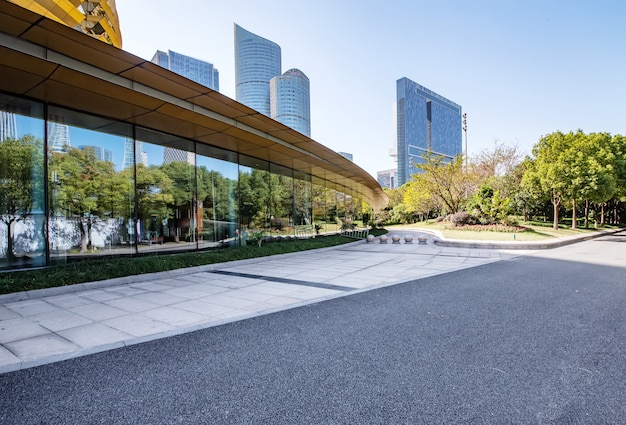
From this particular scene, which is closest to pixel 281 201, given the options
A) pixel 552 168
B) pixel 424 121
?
pixel 552 168

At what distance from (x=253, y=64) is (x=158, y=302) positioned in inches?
4070

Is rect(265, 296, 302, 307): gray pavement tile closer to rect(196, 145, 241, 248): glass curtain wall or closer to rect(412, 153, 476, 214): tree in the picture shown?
rect(196, 145, 241, 248): glass curtain wall

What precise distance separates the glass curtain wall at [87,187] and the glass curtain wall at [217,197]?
2970mm

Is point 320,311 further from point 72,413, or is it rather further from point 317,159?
point 317,159

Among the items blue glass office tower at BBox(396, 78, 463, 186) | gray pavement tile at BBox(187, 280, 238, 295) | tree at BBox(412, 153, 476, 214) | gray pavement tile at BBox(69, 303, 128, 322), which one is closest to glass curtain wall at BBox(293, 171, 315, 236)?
gray pavement tile at BBox(187, 280, 238, 295)

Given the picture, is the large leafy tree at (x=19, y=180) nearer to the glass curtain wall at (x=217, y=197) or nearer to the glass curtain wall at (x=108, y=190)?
the glass curtain wall at (x=108, y=190)

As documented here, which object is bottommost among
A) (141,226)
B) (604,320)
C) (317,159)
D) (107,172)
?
(604,320)

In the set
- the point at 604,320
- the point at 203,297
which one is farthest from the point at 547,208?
the point at 203,297

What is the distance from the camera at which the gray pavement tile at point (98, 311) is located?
5398 mm

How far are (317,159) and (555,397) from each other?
14053 mm

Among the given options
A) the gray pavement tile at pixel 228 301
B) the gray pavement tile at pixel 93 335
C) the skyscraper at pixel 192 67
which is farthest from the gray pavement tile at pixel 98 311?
the skyscraper at pixel 192 67

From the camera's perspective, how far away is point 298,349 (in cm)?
390

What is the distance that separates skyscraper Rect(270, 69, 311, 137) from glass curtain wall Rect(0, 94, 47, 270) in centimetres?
6215

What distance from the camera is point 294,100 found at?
7069 centimetres
